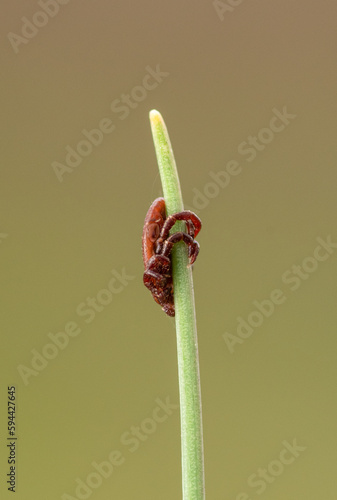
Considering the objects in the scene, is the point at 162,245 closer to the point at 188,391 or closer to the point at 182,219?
the point at 182,219

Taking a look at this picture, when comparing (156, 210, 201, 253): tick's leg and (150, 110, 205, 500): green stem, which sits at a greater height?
(156, 210, 201, 253): tick's leg

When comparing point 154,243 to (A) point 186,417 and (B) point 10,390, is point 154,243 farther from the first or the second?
(B) point 10,390

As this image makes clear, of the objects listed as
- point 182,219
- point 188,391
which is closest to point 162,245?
point 182,219

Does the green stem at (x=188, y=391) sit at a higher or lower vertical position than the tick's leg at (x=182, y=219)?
lower

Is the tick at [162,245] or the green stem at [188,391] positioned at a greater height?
the tick at [162,245]

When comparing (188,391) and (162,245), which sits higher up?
(162,245)

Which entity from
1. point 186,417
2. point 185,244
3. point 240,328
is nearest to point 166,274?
point 185,244

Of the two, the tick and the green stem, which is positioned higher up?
the tick
